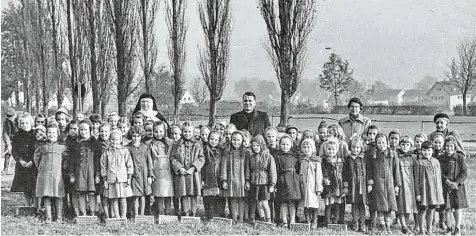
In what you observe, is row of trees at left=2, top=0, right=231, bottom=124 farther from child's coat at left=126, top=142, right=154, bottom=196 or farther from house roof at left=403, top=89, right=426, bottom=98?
house roof at left=403, top=89, right=426, bottom=98

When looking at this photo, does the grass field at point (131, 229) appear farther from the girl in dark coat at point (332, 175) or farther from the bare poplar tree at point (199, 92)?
the bare poplar tree at point (199, 92)

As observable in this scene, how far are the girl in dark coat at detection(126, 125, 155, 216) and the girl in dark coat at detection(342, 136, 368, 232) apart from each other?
95.3 inches

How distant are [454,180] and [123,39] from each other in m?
12.3

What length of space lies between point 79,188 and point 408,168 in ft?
13.2

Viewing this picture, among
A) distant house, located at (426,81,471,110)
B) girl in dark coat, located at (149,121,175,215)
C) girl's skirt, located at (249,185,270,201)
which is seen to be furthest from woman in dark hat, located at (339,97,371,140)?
distant house, located at (426,81,471,110)

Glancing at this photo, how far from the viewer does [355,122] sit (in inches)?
266

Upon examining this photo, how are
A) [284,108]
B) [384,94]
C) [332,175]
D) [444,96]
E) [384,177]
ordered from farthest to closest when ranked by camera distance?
[384,94] → [444,96] → [284,108] → [332,175] → [384,177]

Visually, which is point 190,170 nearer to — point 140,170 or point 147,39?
point 140,170

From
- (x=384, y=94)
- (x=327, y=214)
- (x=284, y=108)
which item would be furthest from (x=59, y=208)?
(x=384, y=94)

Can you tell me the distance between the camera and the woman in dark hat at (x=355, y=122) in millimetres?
6652

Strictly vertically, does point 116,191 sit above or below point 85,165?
below

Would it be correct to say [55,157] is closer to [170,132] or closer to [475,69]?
[170,132]

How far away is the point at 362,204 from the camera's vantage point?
6.07 metres

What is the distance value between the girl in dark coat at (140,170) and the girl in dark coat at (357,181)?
242cm
